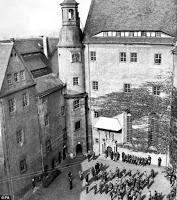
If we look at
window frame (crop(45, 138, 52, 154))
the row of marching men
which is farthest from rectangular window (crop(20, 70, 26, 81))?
the row of marching men

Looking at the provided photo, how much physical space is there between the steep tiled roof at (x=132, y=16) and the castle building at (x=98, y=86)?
0.45ft

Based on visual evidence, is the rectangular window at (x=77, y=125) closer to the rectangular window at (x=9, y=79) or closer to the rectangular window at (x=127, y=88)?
the rectangular window at (x=127, y=88)

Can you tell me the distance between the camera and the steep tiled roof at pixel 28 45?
44.0m

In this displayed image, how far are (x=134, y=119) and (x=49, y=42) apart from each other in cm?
1908

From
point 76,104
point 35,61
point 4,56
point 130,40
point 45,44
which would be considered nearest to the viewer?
point 4,56

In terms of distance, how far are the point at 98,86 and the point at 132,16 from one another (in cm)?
1163

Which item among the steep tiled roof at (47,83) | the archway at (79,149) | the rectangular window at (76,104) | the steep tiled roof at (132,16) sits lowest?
the archway at (79,149)

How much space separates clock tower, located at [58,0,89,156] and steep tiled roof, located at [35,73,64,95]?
1193mm

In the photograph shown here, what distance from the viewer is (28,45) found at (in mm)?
46656

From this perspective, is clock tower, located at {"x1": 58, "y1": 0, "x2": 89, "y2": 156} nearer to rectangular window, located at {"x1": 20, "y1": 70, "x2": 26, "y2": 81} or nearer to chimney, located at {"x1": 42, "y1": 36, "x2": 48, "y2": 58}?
chimney, located at {"x1": 42, "y1": 36, "x2": 48, "y2": 58}

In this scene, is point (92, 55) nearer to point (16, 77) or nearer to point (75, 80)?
point (75, 80)

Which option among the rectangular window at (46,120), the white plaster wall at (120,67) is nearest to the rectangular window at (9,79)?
the rectangular window at (46,120)

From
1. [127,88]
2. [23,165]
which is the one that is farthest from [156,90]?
[23,165]

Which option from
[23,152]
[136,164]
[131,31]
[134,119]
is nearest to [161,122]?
[134,119]
